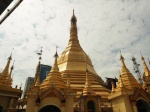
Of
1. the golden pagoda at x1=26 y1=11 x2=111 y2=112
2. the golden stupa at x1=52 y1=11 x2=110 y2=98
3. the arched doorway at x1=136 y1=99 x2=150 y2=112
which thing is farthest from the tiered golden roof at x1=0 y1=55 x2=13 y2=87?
the arched doorway at x1=136 y1=99 x2=150 y2=112

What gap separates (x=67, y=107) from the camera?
1734 cm

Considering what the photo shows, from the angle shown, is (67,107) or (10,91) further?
(10,91)

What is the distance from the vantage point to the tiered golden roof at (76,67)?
82.9ft

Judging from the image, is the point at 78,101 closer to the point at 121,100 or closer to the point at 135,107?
the point at 121,100

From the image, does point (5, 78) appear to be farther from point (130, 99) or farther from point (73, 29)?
point (73, 29)

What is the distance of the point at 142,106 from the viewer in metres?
19.0

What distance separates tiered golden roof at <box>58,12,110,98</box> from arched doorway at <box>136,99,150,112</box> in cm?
537

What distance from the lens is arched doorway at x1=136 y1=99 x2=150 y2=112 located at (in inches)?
736

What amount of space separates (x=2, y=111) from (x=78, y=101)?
9.31 meters

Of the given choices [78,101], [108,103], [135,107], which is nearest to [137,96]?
[135,107]

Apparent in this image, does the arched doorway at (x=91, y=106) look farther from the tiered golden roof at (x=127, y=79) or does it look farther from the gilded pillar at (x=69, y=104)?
the tiered golden roof at (x=127, y=79)

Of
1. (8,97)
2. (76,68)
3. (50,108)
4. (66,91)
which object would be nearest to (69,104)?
(66,91)

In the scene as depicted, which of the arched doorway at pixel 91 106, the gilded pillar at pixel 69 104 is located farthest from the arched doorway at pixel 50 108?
the arched doorway at pixel 91 106

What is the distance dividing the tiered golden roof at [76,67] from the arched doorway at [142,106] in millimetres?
5370
